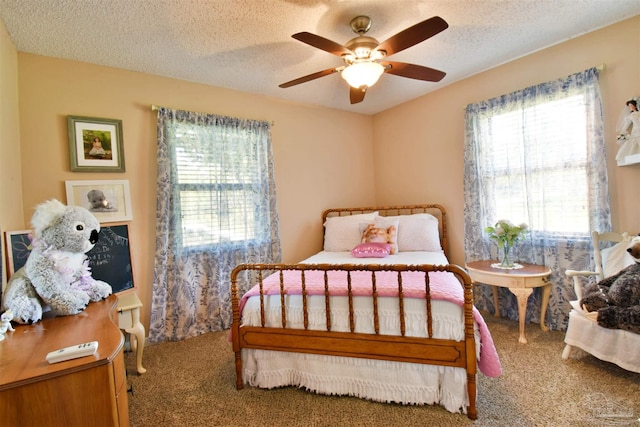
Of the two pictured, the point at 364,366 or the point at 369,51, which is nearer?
the point at 364,366

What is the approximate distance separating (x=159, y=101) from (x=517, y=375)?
11.9 ft

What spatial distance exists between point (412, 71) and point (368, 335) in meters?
1.79

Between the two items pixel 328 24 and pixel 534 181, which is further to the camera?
pixel 534 181

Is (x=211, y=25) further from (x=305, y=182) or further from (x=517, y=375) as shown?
(x=517, y=375)

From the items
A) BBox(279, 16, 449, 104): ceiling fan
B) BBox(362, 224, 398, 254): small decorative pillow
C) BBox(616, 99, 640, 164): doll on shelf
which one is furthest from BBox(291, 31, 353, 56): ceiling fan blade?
BBox(616, 99, 640, 164): doll on shelf

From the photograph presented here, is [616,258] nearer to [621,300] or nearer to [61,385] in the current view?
[621,300]


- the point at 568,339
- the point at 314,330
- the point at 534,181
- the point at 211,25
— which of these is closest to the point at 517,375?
the point at 568,339

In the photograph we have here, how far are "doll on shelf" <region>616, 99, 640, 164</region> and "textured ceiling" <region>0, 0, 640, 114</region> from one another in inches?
26.7

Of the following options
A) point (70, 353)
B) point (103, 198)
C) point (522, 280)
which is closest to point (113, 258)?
point (103, 198)

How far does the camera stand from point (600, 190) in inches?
90.7

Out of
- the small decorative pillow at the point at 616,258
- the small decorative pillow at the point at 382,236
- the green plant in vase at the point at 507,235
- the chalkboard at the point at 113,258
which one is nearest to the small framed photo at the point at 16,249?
the chalkboard at the point at 113,258

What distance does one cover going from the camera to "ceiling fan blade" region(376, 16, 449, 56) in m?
1.55

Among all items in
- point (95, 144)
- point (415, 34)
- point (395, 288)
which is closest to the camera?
point (415, 34)

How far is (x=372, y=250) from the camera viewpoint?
2.90m
